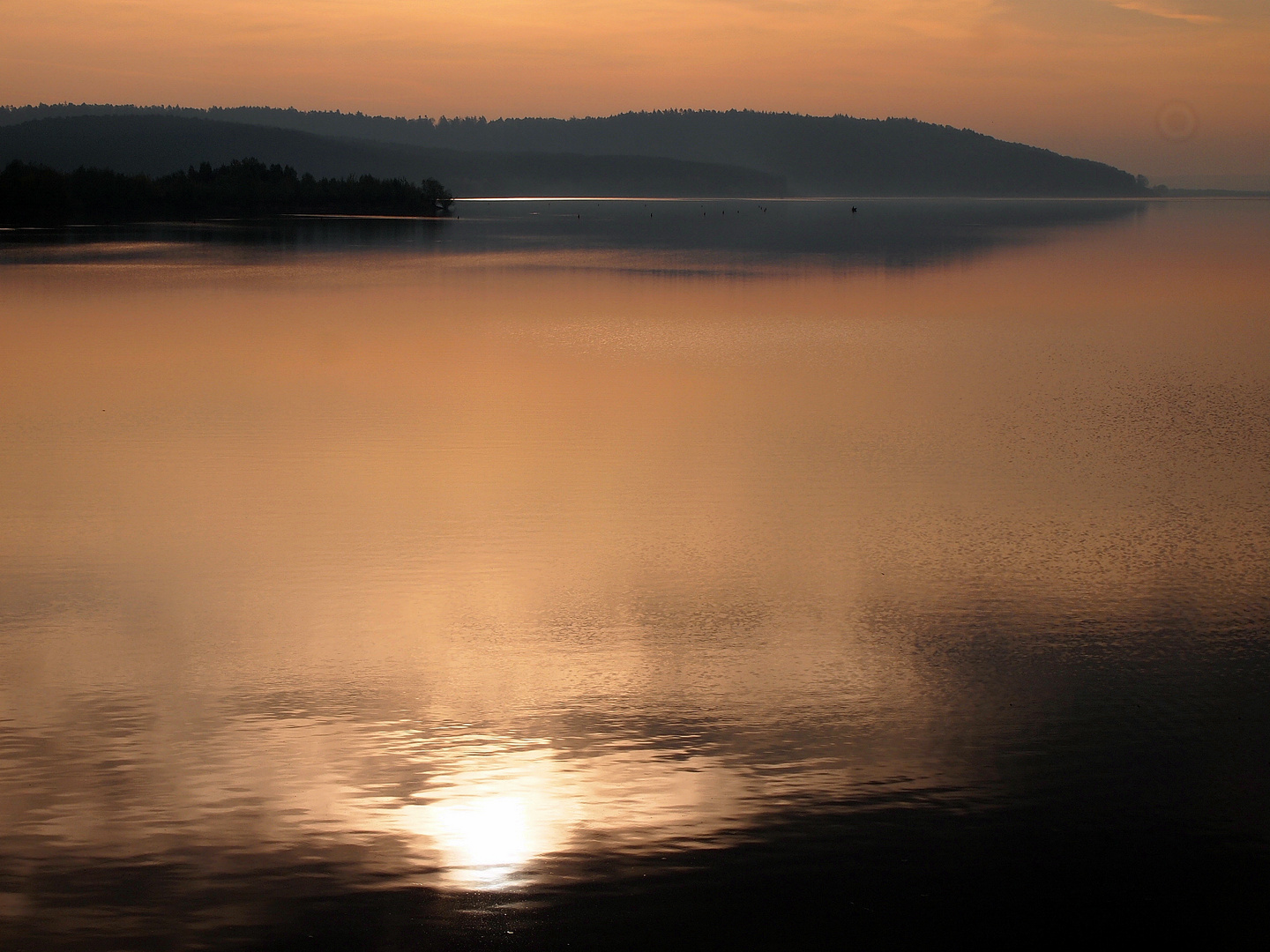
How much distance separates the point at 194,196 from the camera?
368 feet

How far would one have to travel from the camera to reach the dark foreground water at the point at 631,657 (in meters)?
6.15

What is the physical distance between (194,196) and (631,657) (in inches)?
4415

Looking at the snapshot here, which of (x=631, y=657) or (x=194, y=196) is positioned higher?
(x=194, y=196)

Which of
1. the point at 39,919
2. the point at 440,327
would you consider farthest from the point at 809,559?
the point at 440,327

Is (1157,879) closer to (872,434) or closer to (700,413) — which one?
(872,434)

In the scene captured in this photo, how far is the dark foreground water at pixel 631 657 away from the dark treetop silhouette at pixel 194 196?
82.0m

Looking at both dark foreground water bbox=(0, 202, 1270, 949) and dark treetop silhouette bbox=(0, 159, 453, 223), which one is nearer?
dark foreground water bbox=(0, 202, 1270, 949)

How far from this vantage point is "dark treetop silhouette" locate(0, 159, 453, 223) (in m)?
94.9

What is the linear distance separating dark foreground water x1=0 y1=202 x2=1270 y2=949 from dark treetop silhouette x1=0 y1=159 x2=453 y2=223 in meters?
82.0

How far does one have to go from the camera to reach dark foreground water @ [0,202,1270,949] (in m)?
6.15

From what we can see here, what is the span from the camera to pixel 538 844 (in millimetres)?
6496

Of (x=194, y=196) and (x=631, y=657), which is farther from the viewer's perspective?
(x=194, y=196)

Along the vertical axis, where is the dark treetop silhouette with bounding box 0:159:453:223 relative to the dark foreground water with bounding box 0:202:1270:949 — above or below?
above

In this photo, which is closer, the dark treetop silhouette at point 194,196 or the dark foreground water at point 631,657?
the dark foreground water at point 631,657
